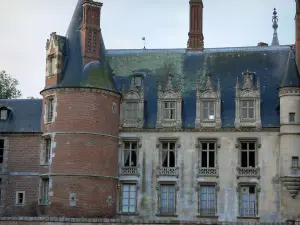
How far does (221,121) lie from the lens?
41.6 meters

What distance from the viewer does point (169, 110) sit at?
42688mm

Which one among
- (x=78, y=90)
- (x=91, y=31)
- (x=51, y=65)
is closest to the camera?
(x=78, y=90)

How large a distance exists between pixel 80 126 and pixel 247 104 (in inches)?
437

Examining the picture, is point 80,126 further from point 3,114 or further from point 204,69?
point 204,69

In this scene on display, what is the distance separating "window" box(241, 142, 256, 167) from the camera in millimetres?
40938

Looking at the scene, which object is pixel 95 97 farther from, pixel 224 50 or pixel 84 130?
pixel 224 50

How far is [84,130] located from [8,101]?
873 cm

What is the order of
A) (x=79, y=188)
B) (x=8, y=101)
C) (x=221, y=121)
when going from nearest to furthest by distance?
(x=79, y=188) < (x=221, y=121) < (x=8, y=101)

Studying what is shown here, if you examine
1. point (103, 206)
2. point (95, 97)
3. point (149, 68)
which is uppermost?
point (149, 68)

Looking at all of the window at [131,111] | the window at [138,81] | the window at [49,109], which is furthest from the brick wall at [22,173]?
the window at [138,81]

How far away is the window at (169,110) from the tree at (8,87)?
87.5 feet

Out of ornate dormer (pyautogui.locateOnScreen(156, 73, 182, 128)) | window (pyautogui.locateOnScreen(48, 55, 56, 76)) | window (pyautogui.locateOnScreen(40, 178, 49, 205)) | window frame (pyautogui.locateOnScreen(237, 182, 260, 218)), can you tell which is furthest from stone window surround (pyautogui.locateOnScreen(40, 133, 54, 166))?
window frame (pyautogui.locateOnScreen(237, 182, 260, 218))

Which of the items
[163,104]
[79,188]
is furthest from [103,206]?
[163,104]

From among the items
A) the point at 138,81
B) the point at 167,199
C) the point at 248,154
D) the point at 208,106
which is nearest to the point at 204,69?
the point at 208,106
